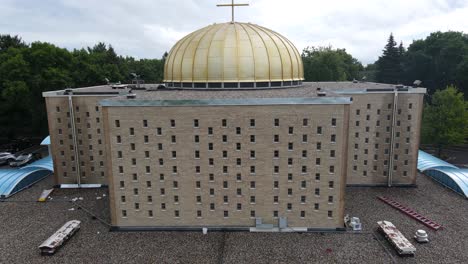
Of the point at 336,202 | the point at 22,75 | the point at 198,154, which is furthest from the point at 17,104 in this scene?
the point at 336,202

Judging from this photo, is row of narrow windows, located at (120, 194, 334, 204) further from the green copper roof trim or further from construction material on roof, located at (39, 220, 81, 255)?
the green copper roof trim

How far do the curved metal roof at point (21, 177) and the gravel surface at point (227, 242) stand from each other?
4.40 meters

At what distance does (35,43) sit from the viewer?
63.0 meters

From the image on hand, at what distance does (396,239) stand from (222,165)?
Result: 56.4 feet

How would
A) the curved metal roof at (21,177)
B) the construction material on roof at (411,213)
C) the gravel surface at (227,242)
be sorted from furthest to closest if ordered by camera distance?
the curved metal roof at (21,177) → the construction material on roof at (411,213) → the gravel surface at (227,242)

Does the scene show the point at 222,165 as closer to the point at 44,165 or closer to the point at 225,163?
the point at 225,163

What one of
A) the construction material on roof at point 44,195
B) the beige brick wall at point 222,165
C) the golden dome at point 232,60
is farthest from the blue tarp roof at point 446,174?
the construction material on roof at point 44,195

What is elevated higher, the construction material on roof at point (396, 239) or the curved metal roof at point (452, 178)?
the curved metal roof at point (452, 178)

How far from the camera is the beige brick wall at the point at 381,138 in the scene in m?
40.8

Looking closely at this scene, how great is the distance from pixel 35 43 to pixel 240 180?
184ft

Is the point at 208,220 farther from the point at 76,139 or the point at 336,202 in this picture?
the point at 76,139

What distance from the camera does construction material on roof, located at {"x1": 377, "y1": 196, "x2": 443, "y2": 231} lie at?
105ft

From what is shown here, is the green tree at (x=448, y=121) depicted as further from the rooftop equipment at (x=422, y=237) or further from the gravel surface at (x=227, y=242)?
the rooftop equipment at (x=422, y=237)

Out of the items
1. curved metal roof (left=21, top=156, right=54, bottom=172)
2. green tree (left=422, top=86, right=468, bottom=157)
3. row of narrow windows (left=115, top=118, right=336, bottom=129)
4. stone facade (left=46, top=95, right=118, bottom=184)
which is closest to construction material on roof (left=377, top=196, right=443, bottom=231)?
row of narrow windows (left=115, top=118, right=336, bottom=129)
